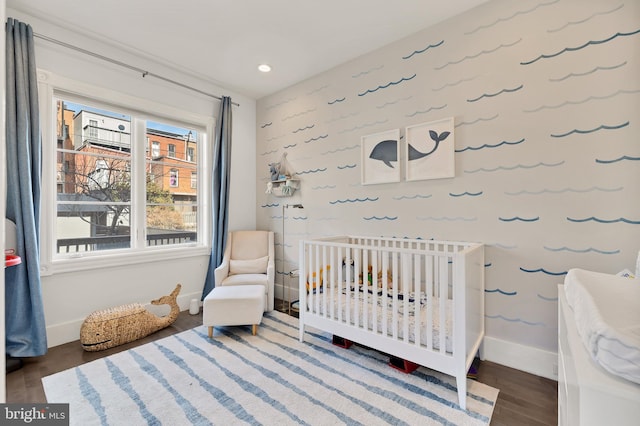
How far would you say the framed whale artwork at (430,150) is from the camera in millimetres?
2178

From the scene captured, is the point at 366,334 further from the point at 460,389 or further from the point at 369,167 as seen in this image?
the point at 369,167

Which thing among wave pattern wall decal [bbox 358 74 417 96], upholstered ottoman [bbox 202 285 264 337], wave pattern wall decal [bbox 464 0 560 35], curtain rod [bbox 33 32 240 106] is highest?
curtain rod [bbox 33 32 240 106]

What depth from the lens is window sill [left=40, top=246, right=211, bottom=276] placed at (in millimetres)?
2285

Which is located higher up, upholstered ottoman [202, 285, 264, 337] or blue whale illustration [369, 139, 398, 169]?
blue whale illustration [369, 139, 398, 169]

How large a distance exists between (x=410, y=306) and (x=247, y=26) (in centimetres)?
248

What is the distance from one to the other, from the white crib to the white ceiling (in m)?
1.73

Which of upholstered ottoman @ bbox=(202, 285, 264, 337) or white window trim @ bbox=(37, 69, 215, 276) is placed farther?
upholstered ottoman @ bbox=(202, 285, 264, 337)

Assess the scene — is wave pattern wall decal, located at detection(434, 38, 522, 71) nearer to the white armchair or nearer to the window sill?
the white armchair

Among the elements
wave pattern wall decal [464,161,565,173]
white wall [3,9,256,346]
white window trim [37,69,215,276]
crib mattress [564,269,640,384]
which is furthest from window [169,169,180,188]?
crib mattress [564,269,640,384]

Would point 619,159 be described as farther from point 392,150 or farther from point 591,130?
point 392,150

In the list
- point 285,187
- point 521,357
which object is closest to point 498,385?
point 521,357

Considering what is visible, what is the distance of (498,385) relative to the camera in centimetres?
174

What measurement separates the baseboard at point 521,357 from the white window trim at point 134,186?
2830 mm

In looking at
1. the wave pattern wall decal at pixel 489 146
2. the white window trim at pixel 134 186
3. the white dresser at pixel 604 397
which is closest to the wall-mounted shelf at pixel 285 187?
the white window trim at pixel 134 186
